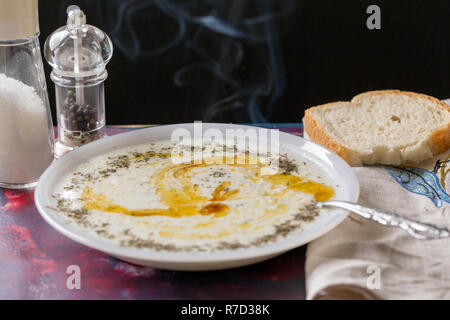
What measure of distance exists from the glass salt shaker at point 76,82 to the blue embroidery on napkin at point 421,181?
0.93 m

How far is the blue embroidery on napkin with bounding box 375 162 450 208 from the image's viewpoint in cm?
161

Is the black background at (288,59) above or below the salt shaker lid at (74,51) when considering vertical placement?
below

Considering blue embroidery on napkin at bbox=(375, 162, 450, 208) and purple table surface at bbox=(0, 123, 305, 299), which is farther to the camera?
blue embroidery on napkin at bbox=(375, 162, 450, 208)

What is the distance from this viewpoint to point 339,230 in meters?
1.40

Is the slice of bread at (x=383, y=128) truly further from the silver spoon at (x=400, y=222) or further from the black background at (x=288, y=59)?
the black background at (x=288, y=59)

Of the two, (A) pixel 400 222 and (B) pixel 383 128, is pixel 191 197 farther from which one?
(B) pixel 383 128

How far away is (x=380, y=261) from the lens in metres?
1.31

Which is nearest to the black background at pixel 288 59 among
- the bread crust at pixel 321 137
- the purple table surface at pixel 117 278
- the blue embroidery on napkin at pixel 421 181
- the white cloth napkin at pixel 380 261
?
the bread crust at pixel 321 137

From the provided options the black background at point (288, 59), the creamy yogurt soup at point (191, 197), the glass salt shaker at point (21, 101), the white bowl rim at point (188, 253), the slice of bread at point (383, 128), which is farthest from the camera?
the black background at point (288, 59)

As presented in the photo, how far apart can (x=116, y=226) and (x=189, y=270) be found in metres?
0.20

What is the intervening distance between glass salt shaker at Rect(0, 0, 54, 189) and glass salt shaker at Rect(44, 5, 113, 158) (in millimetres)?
169

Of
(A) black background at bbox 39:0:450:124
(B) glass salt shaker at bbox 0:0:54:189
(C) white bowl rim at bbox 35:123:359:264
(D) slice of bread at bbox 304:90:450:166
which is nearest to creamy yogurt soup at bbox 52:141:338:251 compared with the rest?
(C) white bowl rim at bbox 35:123:359:264

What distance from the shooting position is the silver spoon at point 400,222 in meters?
1.20

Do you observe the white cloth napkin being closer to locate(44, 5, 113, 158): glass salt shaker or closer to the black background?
locate(44, 5, 113, 158): glass salt shaker
